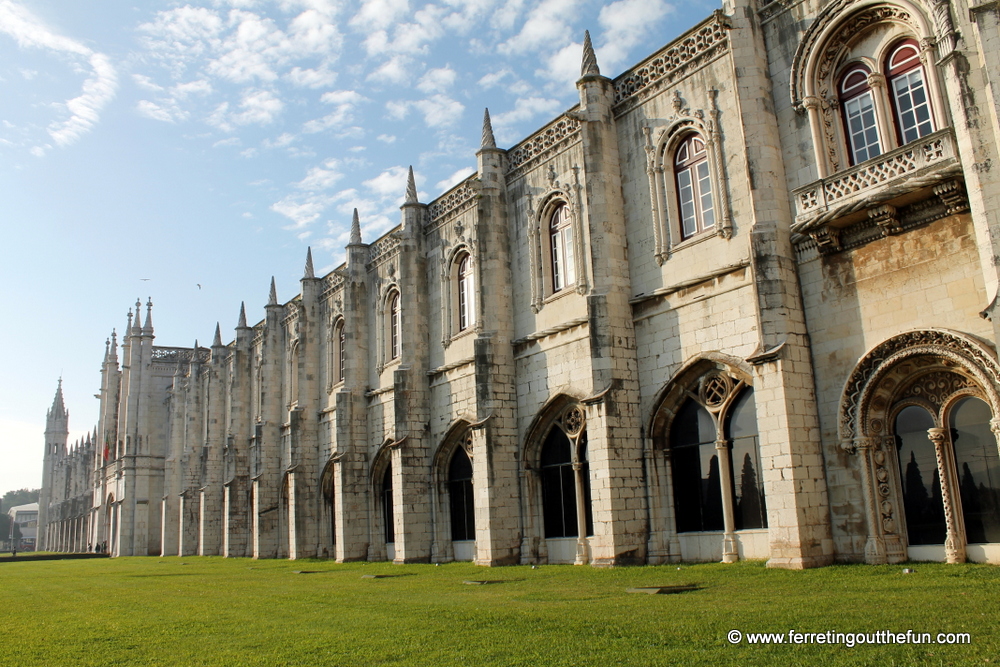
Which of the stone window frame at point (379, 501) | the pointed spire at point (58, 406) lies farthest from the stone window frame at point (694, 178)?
the pointed spire at point (58, 406)

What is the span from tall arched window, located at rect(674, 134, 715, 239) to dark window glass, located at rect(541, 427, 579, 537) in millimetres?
6518

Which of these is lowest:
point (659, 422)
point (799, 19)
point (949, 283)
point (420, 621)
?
point (420, 621)

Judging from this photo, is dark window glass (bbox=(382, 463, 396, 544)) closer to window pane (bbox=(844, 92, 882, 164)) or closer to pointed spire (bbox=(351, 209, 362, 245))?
pointed spire (bbox=(351, 209, 362, 245))

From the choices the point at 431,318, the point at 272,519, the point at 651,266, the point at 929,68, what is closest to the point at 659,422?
the point at 651,266

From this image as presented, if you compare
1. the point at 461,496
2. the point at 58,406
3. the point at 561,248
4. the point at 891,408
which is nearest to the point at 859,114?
the point at 891,408

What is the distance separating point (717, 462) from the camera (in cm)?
1742

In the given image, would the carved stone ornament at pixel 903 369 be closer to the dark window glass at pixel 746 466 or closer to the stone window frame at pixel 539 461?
the dark window glass at pixel 746 466

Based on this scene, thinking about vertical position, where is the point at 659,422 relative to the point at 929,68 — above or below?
below

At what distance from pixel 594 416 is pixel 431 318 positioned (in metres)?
9.95

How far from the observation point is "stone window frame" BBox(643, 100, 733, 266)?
58.1 ft

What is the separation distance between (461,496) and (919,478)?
14.5 meters

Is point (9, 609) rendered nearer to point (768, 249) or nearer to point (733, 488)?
point (733, 488)

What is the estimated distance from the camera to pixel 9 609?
50.0 feet

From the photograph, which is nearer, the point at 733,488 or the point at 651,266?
the point at 733,488
